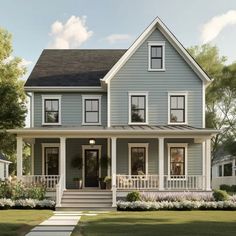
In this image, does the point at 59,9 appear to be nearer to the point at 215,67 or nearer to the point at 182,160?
the point at 182,160

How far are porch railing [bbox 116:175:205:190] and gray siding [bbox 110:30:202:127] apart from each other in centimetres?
325

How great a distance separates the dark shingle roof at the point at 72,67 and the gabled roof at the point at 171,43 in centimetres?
191

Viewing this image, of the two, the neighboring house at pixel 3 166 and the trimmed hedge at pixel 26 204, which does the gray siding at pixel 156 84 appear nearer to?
the trimmed hedge at pixel 26 204

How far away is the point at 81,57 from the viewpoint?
101 feet

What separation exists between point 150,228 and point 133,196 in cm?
883

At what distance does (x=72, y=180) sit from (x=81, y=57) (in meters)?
8.63

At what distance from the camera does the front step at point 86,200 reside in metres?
22.0

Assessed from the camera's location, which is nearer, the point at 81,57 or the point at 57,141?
the point at 57,141

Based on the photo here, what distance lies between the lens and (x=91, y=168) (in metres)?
27.3

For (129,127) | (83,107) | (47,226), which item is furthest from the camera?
(83,107)

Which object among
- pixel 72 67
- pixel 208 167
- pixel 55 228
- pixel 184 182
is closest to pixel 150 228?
pixel 55 228

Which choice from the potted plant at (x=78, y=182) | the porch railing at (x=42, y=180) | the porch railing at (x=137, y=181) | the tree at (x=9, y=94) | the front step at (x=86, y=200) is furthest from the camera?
the tree at (x=9, y=94)

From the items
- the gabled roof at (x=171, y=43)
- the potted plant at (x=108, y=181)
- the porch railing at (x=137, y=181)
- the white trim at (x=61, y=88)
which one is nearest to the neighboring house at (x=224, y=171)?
the gabled roof at (x=171, y=43)

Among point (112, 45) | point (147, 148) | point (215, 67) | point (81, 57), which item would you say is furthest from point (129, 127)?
point (215, 67)
